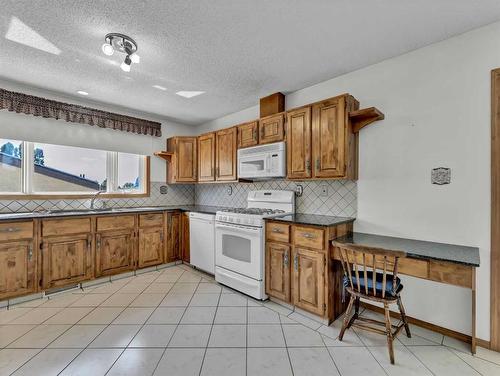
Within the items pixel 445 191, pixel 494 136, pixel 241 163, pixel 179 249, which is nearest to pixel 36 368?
pixel 179 249

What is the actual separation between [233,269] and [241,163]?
139cm

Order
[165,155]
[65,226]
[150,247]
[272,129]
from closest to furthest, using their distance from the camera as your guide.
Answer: [65,226], [272,129], [150,247], [165,155]

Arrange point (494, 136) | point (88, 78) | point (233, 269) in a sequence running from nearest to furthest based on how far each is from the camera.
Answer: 1. point (494, 136)
2. point (88, 78)
3. point (233, 269)

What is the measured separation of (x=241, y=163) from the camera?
3.34 meters

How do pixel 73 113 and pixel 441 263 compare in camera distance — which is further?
pixel 73 113

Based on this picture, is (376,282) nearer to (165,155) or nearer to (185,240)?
(185,240)

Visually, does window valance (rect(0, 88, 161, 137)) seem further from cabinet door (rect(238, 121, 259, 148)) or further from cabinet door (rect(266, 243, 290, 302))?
cabinet door (rect(266, 243, 290, 302))

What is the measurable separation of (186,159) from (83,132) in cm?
150

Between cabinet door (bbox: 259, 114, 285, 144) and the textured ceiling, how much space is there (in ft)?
1.32

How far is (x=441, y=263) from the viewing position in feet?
5.57

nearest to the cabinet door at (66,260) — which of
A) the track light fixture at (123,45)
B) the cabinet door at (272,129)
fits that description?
the track light fixture at (123,45)

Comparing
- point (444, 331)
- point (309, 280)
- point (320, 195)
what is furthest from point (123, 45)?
point (444, 331)

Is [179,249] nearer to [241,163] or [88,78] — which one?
[241,163]

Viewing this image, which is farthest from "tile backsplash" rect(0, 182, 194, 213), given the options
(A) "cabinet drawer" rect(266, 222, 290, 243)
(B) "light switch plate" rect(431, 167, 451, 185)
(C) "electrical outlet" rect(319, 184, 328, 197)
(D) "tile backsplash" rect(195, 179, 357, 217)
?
(B) "light switch plate" rect(431, 167, 451, 185)
